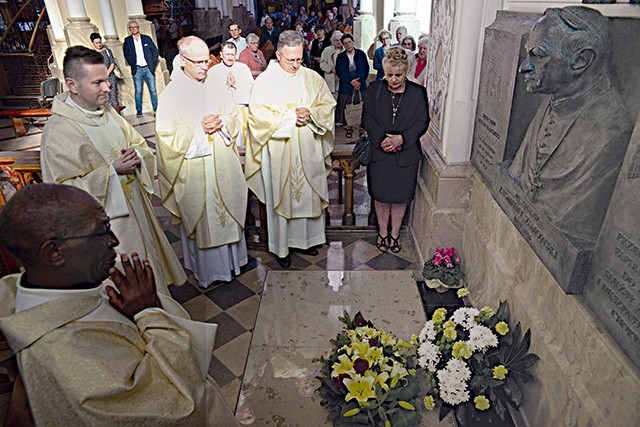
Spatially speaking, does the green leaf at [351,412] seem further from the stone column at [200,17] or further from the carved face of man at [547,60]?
the stone column at [200,17]

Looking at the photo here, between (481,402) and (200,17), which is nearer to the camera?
(481,402)

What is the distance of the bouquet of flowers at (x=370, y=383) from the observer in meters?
2.37

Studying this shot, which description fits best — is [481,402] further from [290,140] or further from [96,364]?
[290,140]

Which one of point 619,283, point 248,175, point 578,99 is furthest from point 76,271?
point 248,175

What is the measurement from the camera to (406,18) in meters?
9.59

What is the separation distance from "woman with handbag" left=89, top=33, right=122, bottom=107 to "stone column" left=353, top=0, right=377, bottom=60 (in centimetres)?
563

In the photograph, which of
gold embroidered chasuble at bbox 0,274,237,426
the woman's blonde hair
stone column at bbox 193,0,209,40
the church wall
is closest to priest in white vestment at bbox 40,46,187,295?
gold embroidered chasuble at bbox 0,274,237,426

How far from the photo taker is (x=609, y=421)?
1769mm

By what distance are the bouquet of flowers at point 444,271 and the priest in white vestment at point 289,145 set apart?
1.12m

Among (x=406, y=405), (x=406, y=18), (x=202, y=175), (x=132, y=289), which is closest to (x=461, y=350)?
(x=406, y=405)

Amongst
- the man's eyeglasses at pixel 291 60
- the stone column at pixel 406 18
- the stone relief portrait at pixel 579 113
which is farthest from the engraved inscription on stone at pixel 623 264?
the stone column at pixel 406 18

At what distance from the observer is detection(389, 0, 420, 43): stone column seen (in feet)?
31.4

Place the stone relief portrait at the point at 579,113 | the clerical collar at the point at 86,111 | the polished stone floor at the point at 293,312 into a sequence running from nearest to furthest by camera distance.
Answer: the stone relief portrait at the point at 579,113, the polished stone floor at the point at 293,312, the clerical collar at the point at 86,111

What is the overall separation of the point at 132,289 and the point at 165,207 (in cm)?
234
